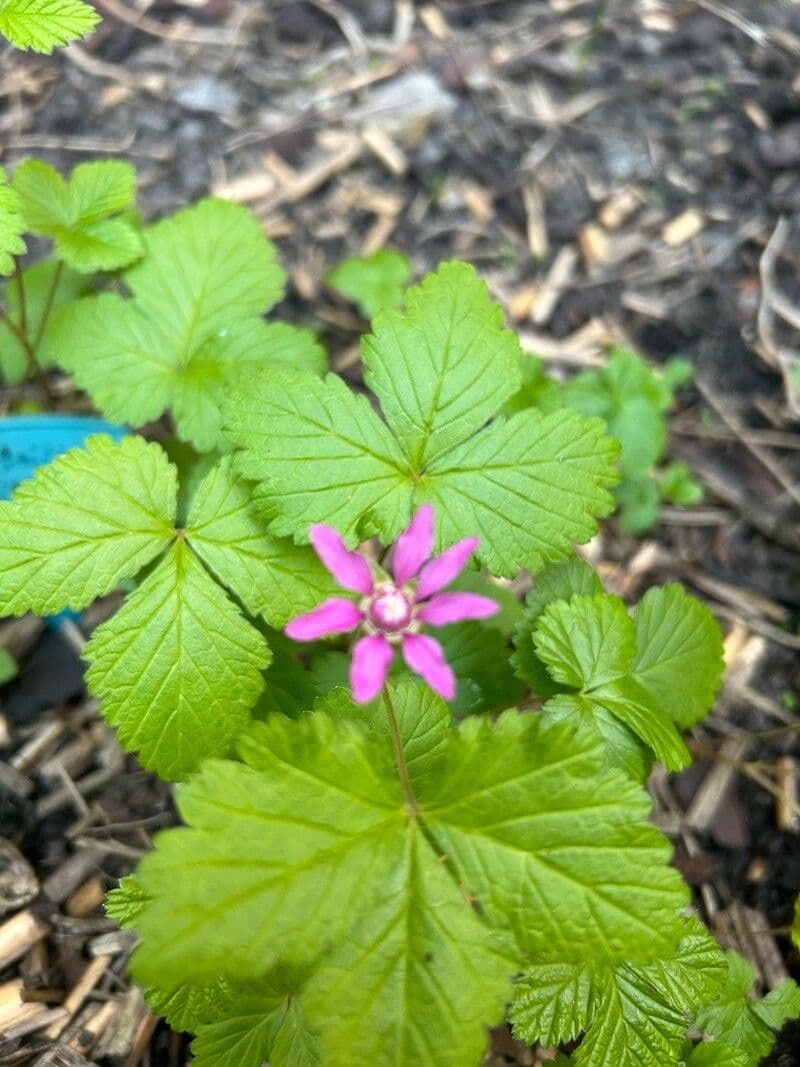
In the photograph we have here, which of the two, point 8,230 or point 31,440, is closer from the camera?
point 8,230

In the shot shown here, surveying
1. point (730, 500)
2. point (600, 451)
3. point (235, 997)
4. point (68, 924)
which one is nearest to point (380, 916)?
point (235, 997)

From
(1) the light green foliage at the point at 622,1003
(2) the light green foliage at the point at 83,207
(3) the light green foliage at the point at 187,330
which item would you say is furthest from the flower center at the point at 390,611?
(2) the light green foliage at the point at 83,207

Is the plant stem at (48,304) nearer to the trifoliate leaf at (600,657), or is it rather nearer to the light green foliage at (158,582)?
the light green foliage at (158,582)

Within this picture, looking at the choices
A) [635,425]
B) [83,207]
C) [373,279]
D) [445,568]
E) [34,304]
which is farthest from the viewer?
[373,279]

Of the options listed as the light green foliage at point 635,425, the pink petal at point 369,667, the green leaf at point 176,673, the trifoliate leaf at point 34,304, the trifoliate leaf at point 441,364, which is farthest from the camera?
the light green foliage at point 635,425

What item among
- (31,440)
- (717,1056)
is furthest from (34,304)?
(717,1056)

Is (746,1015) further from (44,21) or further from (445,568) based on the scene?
(44,21)

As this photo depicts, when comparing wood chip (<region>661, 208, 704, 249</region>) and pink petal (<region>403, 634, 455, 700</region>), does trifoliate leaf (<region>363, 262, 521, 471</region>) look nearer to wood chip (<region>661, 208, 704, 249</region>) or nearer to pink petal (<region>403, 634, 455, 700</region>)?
pink petal (<region>403, 634, 455, 700</region>)

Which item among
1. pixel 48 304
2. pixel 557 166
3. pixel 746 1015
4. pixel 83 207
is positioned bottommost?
pixel 746 1015
